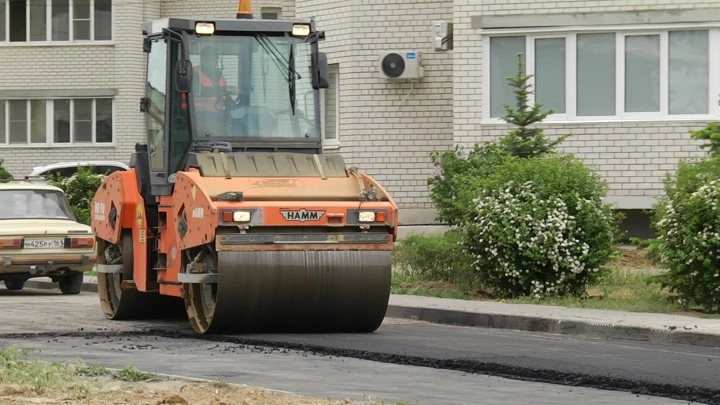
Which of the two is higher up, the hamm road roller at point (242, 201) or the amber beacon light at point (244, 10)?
the amber beacon light at point (244, 10)

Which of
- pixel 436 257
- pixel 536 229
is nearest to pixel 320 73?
pixel 536 229

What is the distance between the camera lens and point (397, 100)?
28938 millimetres

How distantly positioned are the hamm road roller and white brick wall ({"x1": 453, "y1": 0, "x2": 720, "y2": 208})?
1010 centimetres

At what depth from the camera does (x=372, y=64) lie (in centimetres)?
2892

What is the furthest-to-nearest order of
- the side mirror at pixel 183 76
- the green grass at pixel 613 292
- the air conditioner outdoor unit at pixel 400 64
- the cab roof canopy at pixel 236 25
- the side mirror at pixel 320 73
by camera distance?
the air conditioner outdoor unit at pixel 400 64 < the green grass at pixel 613 292 < the side mirror at pixel 320 73 < the cab roof canopy at pixel 236 25 < the side mirror at pixel 183 76

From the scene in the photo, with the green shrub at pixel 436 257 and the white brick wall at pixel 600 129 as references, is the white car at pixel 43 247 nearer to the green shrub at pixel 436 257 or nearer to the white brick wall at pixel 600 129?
the green shrub at pixel 436 257

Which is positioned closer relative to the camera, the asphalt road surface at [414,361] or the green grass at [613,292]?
the asphalt road surface at [414,361]

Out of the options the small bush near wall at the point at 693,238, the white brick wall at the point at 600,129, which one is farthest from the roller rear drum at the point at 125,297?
the white brick wall at the point at 600,129

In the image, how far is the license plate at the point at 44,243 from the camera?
72.8 feet

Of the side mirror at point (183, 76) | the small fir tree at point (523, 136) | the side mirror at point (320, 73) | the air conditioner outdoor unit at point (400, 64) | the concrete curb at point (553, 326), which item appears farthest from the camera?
the air conditioner outdoor unit at point (400, 64)

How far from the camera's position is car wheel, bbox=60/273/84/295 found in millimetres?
23266

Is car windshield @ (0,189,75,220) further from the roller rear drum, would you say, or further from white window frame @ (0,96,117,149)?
white window frame @ (0,96,117,149)

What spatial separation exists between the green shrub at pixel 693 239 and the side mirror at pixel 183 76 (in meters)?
5.22

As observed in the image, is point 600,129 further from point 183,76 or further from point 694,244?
point 183,76
